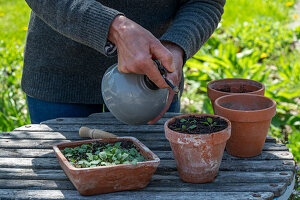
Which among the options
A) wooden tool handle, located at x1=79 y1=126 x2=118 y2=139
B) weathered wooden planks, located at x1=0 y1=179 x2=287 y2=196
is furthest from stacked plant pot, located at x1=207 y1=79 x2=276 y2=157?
wooden tool handle, located at x1=79 y1=126 x2=118 y2=139

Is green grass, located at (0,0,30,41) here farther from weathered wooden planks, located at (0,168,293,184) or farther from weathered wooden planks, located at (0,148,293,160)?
weathered wooden planks, located at (0,168,293,184)

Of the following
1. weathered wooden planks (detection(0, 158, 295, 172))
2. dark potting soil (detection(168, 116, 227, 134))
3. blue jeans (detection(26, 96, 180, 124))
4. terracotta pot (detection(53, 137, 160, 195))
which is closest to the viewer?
terracotta pot (detection(53, 137, 160, 195))

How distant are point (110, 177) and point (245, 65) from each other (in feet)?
7.88

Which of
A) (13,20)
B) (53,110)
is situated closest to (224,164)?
(53,110)

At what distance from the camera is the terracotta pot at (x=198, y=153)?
52.6 inches

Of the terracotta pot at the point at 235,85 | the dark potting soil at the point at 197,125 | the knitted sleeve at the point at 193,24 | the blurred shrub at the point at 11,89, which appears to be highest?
the knitted sleeve at the point at 193,24

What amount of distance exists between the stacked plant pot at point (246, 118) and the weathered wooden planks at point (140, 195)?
0.93 ft

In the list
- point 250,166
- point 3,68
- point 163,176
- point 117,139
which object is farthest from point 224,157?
point 3,68

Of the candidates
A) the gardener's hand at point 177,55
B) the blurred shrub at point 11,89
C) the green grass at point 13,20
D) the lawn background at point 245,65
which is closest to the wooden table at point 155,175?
the gardener's hand at point 177,55

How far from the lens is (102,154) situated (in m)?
1.38

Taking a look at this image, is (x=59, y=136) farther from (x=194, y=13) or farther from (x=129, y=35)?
(x=194, y=13)

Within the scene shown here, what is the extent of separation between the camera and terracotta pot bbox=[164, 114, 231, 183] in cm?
134

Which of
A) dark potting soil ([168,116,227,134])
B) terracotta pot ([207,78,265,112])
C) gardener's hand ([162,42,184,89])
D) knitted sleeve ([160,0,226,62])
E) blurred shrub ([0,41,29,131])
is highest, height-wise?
knitted sleeve ([160,0,226,62])

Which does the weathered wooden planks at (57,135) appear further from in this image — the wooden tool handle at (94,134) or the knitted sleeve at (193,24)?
the knitted sleeve at (193,24)
